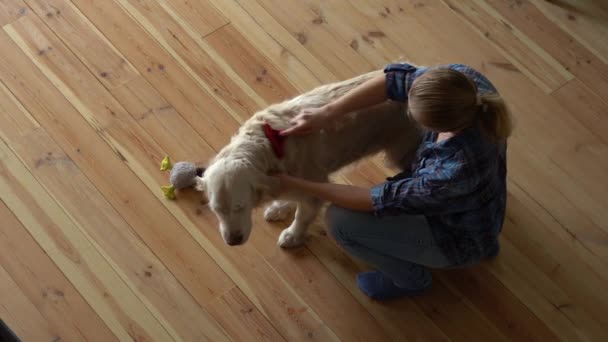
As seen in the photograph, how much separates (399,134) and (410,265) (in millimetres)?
413

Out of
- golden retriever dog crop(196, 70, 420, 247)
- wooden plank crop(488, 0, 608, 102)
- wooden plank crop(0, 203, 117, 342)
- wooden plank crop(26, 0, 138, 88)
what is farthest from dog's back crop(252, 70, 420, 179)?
wooden plank crop(488, 0, 608, 102)

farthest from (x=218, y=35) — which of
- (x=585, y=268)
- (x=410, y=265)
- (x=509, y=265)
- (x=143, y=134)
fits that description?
(x=585, y=268)

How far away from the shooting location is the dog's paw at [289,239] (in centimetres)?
212

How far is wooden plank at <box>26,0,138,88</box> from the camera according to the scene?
246 cm

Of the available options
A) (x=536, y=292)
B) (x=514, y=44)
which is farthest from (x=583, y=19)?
(x=536, y=292)

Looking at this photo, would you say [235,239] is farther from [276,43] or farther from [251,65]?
[276,43]

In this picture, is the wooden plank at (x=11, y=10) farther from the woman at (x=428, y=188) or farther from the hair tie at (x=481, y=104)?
the hair tie at (x=481, y=104)

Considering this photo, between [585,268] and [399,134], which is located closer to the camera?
[399,134]

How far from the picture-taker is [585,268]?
2176 millimetres

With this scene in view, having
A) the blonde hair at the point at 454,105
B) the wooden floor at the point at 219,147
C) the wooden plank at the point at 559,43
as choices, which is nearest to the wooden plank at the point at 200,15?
the wooden floor at the point at 219,147

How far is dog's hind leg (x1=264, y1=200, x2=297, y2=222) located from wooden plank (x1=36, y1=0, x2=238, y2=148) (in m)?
0.34

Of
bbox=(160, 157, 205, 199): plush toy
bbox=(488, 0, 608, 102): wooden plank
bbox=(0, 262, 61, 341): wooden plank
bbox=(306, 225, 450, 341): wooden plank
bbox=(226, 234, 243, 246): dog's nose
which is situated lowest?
bbox=(306, 225, 450, 341): wooden plank

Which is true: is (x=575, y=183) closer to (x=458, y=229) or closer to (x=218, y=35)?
(x=458, y=229)

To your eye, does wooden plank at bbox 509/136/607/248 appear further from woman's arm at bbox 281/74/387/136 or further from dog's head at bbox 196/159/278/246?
dog's head at bbox 196/159/278/246
